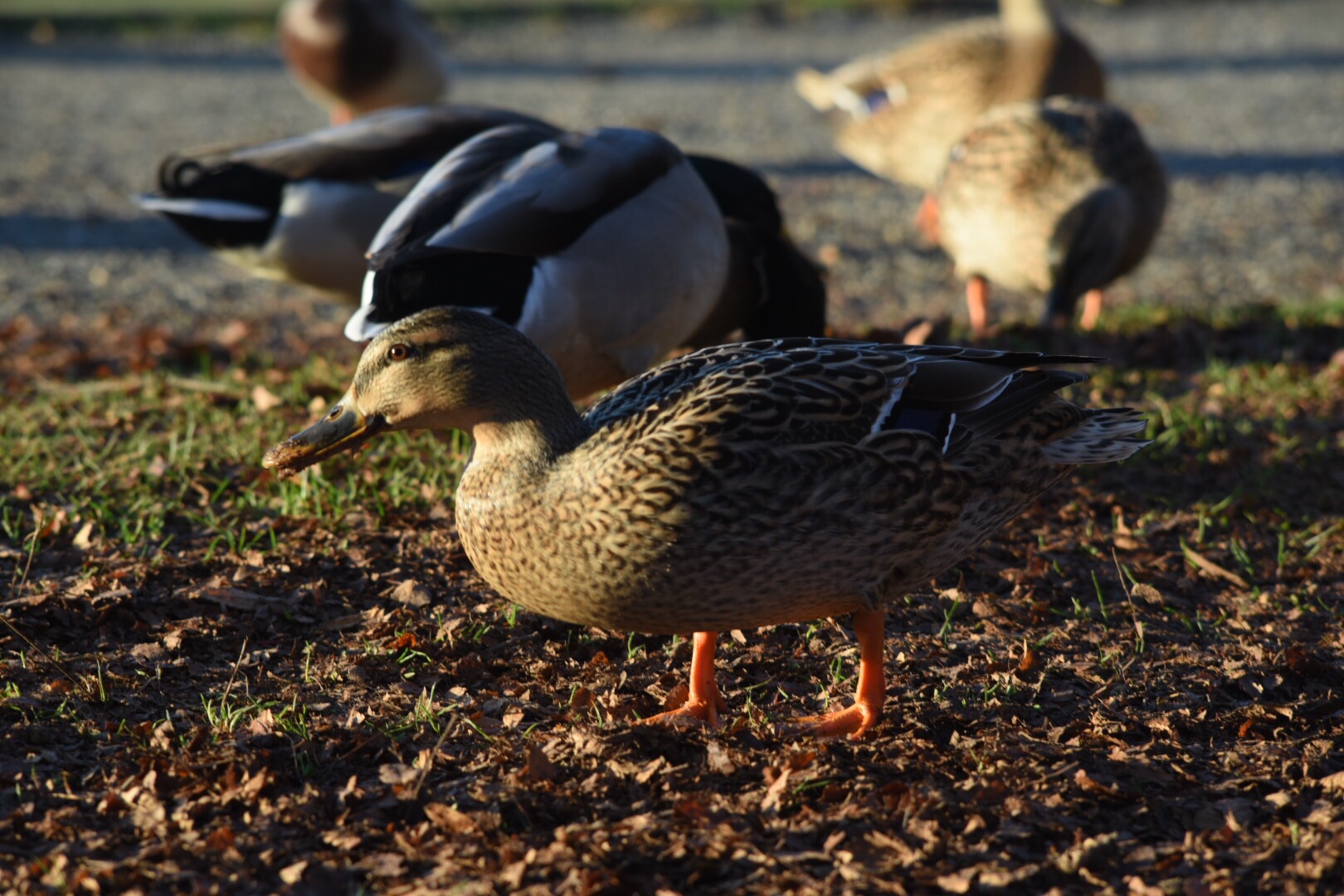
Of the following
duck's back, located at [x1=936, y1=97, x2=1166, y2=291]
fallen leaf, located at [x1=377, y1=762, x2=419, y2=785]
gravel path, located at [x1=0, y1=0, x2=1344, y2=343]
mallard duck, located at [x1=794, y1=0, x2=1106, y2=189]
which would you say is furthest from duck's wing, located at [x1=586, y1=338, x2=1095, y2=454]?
mallard duck, located at [x1=794, y1=0, x2=1106, y2=189]

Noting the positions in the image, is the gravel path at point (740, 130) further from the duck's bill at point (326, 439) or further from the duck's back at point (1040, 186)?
the duck's bill at point (326, 439)

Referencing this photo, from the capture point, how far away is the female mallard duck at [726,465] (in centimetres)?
286

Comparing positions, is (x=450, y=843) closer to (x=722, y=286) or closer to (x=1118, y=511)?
(x=1118, y=511)

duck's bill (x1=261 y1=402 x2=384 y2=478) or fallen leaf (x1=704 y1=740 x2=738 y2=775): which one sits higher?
duck's bill (x1=261 y1=402 x2=384 y2=478)

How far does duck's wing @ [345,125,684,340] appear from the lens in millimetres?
4234

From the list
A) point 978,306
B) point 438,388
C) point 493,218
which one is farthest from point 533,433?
point 978,306

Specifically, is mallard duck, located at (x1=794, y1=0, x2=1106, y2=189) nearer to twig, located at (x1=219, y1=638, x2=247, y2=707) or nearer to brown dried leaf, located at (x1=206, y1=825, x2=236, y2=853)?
twig, located at (x1=219, y1=638, x2=247, y2=707)

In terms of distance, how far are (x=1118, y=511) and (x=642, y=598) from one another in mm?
2116

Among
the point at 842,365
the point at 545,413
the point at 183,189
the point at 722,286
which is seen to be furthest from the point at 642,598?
the point at 183,189

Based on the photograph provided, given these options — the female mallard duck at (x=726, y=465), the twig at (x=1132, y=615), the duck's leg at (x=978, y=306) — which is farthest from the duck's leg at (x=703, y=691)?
the duck's leg at (x=978, y=306)

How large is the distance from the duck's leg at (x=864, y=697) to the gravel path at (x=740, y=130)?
4224 millimetres

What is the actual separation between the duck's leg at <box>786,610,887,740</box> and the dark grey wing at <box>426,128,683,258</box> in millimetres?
1821

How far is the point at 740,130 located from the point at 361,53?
12.3 ft

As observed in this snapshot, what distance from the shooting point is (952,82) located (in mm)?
8008
